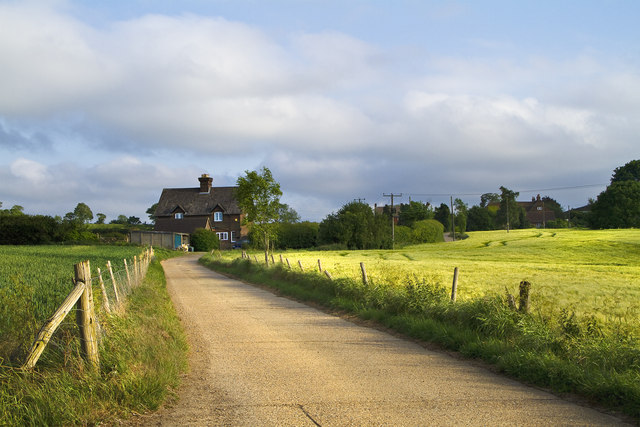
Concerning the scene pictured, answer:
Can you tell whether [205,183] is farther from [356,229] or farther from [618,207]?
[618,207]

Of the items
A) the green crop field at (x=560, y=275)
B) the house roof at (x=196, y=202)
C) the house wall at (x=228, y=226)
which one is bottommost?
the green crop field at (x=560, y=275)

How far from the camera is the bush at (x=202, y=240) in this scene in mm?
77688

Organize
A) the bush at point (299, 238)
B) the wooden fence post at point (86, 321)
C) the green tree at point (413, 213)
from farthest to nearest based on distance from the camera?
the green tree at point (413, 213) < the bush at point (299, 238) < the wooden fence post at point (86, 321)

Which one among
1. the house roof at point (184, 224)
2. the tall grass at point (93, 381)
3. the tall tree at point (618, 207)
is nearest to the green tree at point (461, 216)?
the tall tree at point (618, 207)

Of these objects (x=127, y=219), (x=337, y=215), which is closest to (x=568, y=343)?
(x=337, y=215)

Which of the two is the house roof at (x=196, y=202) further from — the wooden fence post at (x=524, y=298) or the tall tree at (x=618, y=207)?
the wooden fence post at (x=524, y=298)

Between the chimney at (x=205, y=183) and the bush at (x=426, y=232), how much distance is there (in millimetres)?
34879

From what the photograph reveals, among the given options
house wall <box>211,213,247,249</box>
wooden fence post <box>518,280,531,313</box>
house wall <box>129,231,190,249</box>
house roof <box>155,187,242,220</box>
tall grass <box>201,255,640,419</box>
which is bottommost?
tall grass <box>201,255,640,419</box>

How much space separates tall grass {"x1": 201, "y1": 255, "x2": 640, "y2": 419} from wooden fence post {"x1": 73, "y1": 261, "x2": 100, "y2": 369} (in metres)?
5.75

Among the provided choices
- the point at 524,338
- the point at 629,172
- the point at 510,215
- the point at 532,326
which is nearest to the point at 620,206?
the point at 629,172

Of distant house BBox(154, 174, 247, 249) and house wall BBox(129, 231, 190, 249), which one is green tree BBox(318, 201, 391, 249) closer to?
distant house BBox(154, 174, 247, 249)

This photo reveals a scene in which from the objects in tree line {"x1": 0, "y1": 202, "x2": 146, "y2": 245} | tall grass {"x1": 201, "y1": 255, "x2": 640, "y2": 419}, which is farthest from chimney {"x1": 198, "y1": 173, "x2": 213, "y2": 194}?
tall grass {"x1": 201, "y1": 255, "x2": 640, "y2": 419}

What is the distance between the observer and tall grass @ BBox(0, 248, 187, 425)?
5305 mm

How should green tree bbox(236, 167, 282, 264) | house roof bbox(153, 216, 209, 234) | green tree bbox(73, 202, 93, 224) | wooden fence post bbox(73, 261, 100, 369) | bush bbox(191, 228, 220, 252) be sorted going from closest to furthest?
1. wooden fence post bbox(73, 261, 100, 369)
2. green tree bbox(236, 167, 282, 264)
3. bush bbox(191, 228, 220, 252)
4. house roof bbox(153, 216, 209, 234)
5. green tree bbox(73, 202, 93, 224)
